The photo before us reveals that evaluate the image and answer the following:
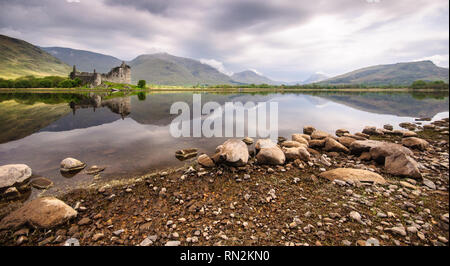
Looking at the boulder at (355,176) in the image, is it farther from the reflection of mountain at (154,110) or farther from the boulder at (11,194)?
the reflection of mountain at (154,110)

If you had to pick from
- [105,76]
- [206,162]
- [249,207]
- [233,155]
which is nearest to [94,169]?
[206,162]

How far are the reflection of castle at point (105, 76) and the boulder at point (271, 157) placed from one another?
132735mm

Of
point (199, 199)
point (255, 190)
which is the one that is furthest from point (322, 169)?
point (199, 199)

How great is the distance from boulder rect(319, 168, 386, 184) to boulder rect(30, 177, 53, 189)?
11502 millimetres

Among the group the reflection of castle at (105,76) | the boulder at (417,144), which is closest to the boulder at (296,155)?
the boulder at (417,144)

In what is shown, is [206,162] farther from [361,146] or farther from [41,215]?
[361,146]

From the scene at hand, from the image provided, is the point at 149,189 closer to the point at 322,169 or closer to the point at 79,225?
the point at 79,225

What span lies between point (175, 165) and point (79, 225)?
15.6 feet

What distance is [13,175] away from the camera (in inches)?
266

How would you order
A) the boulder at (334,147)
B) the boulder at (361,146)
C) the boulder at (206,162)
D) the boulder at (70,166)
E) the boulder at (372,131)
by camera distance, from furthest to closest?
the boulder at (372,131) → the boulder at (334,147) → the boulder at (361,146) → the boulder at (206,162) → the boulder at (70,166)

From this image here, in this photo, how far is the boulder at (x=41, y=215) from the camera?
15.2 feet

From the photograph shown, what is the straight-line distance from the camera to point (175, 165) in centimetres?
938

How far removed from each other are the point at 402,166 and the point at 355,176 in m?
2.34

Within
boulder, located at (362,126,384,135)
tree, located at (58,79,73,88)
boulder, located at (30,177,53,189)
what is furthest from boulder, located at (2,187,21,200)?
tree, located at (58,79,73,88)
